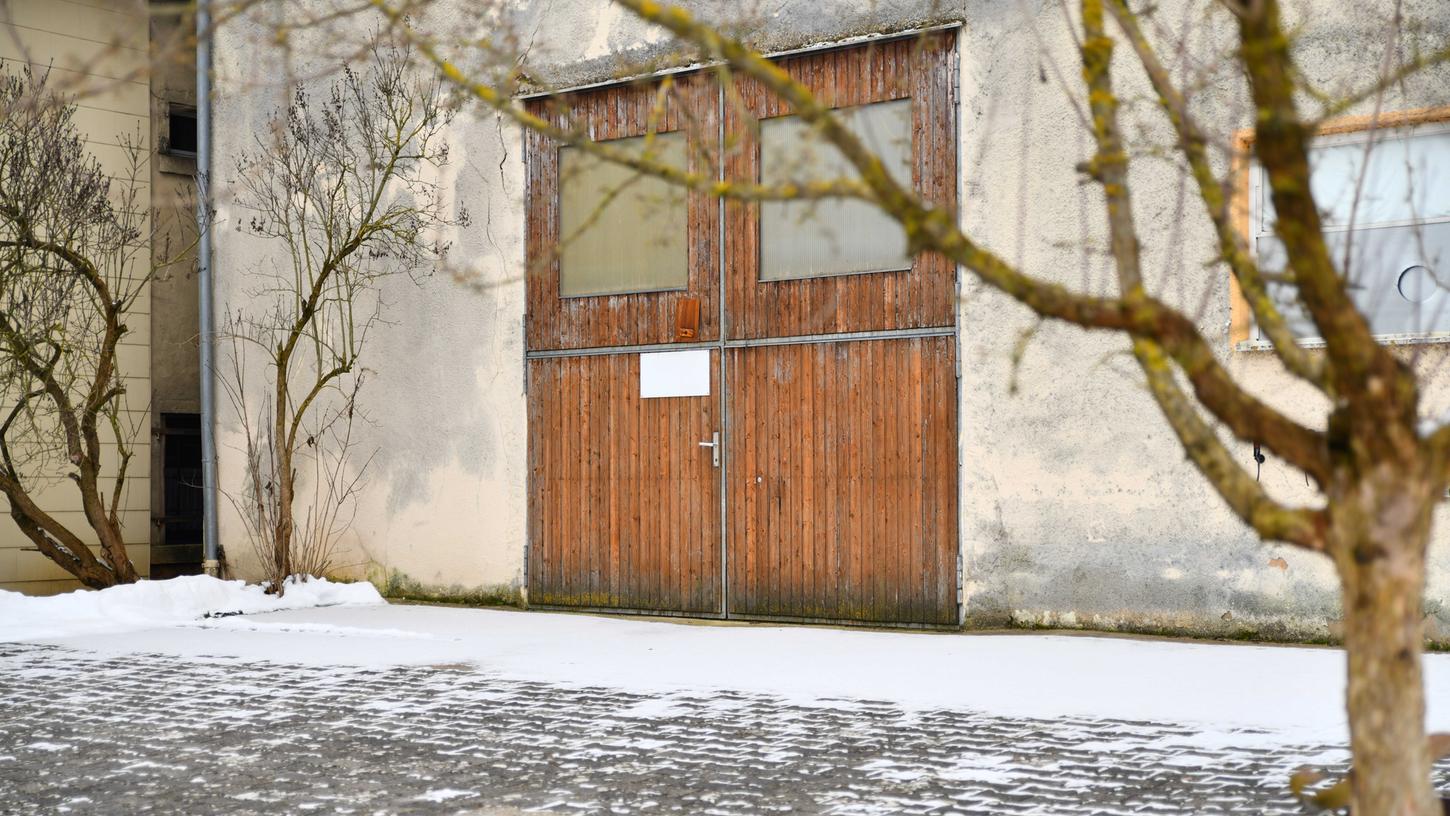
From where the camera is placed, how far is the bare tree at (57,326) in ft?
38.6

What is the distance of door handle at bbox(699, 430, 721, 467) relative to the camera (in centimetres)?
1069

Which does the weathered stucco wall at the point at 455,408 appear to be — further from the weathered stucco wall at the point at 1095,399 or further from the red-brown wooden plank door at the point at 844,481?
the weathered stucco wall at the point at 1095,399

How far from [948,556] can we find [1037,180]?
7.86ft

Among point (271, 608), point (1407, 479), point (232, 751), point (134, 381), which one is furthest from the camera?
point (134, 381)

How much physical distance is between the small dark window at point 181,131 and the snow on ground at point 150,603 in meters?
4.92

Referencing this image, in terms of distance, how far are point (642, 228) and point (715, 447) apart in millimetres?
1667

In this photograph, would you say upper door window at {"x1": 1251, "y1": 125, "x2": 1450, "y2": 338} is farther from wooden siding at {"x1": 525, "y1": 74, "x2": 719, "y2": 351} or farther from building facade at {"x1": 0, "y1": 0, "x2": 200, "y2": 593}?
building facade at {"x1": 0, "y1": 0, "x2": 200, "y2": 593}

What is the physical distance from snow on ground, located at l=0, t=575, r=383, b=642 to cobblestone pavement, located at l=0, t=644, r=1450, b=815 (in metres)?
3.52

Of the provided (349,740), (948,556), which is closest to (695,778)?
(349,740)

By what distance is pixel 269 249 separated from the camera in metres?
13.1

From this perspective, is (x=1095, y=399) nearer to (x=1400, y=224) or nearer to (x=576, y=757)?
(x=1400, y=224)

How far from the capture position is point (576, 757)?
5527 mm

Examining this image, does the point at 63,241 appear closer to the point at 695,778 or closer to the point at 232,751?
the point at 232,751

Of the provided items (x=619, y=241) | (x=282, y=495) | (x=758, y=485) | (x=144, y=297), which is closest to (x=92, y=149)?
(x=144, y=297)
